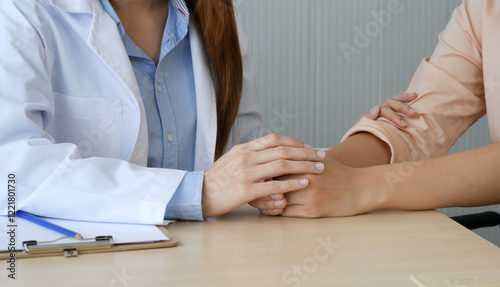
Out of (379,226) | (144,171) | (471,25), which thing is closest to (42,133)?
(144,171)

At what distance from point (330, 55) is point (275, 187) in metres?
2.12

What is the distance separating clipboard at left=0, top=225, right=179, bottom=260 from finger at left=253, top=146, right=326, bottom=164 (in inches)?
9.8

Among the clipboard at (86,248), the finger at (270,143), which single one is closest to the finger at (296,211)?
the finger at (270,143)

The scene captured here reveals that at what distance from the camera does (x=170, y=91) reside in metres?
1.37

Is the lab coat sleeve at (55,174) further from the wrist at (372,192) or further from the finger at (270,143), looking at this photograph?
the wrist at (372,192)

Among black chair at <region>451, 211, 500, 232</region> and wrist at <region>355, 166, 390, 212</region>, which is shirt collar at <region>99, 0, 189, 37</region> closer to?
wrist at <region>355, 166, 390, 212</region>

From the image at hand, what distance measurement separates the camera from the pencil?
78cm

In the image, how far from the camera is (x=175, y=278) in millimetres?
632

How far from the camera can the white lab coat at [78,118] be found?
89 cm

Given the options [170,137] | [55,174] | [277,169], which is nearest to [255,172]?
[277,169]

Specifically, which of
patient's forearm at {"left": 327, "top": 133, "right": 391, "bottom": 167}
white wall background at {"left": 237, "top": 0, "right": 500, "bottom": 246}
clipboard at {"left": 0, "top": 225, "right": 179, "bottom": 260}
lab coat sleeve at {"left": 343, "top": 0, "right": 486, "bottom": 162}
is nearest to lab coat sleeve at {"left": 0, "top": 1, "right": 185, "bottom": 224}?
clipboard at {"left": 0, "top": 225, "right": 179, "bottom": 260}

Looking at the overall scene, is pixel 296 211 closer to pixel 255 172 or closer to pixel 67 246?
pixel 255 172

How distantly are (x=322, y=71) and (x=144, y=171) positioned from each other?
7.07 feet

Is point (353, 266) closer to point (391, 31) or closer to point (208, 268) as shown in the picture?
point (208, 268)
